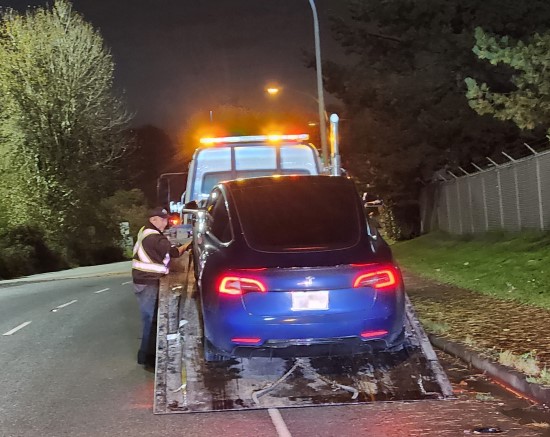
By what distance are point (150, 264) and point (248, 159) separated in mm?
4639

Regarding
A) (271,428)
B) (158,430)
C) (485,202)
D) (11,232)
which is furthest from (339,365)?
(11,232)

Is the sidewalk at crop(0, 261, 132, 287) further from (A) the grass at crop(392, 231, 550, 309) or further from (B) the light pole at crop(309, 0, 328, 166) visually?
(A) the grass at crop(392, 231, 550, 309)

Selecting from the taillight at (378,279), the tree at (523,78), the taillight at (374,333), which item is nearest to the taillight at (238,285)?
the taillight at (378,279)

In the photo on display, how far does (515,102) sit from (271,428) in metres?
11.5

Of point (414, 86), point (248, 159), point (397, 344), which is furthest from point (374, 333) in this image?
point (414, 86)

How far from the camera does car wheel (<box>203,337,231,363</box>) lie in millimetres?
6953

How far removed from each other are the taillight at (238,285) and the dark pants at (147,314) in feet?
7.93

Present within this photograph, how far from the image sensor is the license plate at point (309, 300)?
6.54m

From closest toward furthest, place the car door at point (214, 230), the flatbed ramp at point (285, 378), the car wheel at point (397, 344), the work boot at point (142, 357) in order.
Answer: the flatbed ramp at point (285, 378), the car wheel at point (397, 344), the car door at point (214, 230), the work boot at point (142, 357)

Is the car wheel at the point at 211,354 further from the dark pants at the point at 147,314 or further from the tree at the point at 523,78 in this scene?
the tree at the point at 523,78

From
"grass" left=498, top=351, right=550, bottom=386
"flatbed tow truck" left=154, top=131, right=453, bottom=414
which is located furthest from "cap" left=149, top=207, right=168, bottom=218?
"grass" left=498, top=351, right=550, bottom=386

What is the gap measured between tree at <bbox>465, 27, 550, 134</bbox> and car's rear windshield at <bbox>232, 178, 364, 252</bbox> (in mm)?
8036

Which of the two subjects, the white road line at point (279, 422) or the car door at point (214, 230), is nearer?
the white road line at point (279, 422)

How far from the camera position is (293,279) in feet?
21.4
